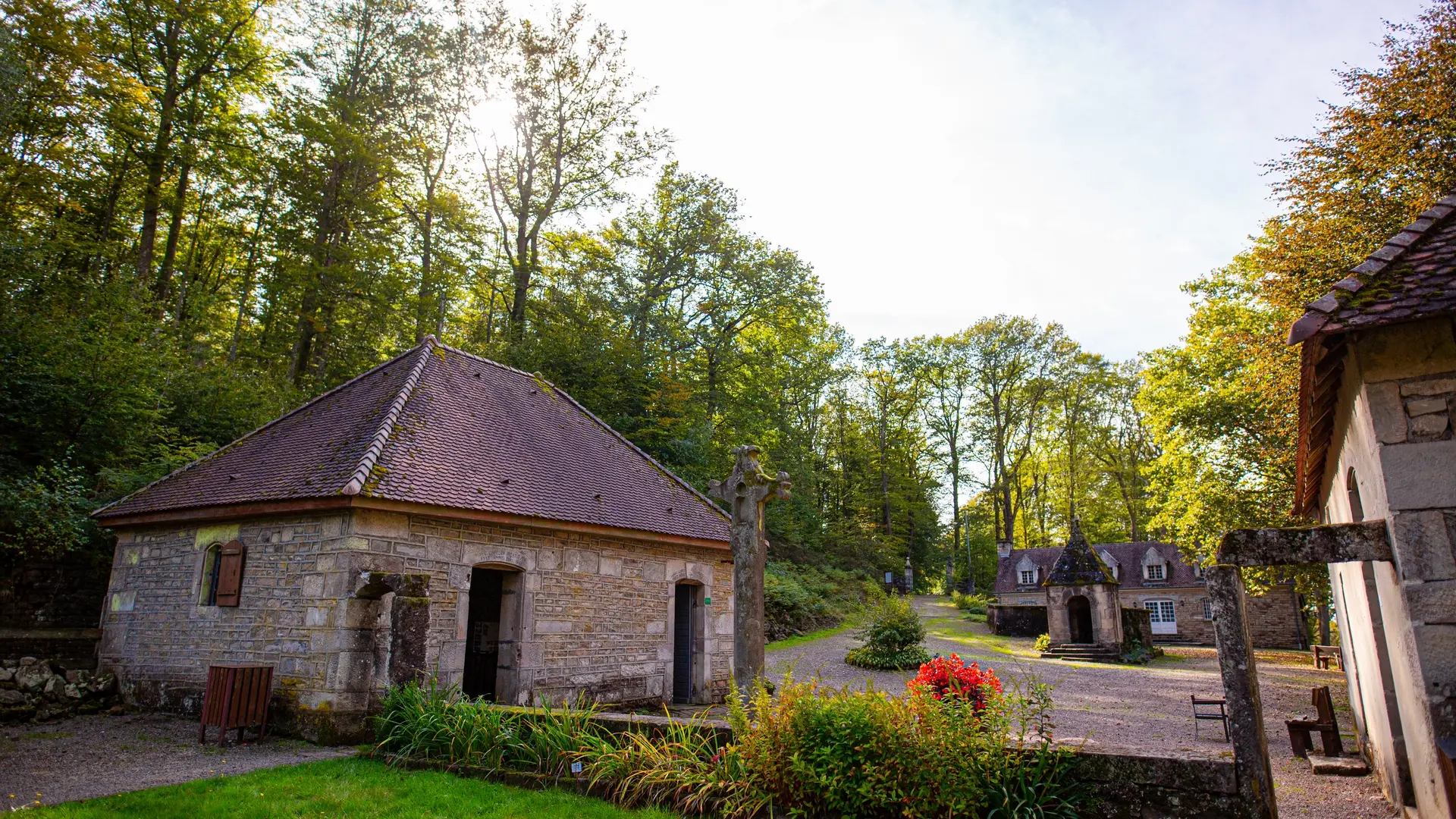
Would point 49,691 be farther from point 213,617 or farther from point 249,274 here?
point 249,274

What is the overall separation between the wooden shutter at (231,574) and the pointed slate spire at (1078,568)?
22.4 meters

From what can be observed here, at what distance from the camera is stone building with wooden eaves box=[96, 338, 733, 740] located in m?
9.30

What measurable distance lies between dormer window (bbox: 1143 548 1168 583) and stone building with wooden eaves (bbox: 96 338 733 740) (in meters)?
28.3

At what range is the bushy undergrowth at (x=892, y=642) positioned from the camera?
62.0ft

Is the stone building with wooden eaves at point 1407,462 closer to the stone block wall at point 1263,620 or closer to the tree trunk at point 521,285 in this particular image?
the tree trunk at point 521,285

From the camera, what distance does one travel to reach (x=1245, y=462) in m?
19.1

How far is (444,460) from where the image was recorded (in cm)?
1104

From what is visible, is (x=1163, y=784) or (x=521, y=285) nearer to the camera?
(x=1163, y=784)

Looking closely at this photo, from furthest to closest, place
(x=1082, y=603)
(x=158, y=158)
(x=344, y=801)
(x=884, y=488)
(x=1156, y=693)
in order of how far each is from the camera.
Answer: (x=884, y=488) < (x=1082, y=603) < (x=158, y=158) < (x=1156, y=693) < (x=344, y=801)

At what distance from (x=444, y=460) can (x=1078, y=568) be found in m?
20.9

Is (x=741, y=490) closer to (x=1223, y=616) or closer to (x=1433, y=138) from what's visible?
(x=1223, y=616)

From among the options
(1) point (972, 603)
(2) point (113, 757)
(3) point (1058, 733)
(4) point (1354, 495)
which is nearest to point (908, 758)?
(4) point (1354, 495)

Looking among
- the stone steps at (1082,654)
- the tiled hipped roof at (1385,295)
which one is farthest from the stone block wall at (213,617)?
the stone steps at (1082,654)

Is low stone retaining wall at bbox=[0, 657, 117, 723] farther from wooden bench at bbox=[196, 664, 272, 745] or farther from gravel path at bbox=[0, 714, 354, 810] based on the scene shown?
wooden bench at bbox=[196, 664, 272, 745]
